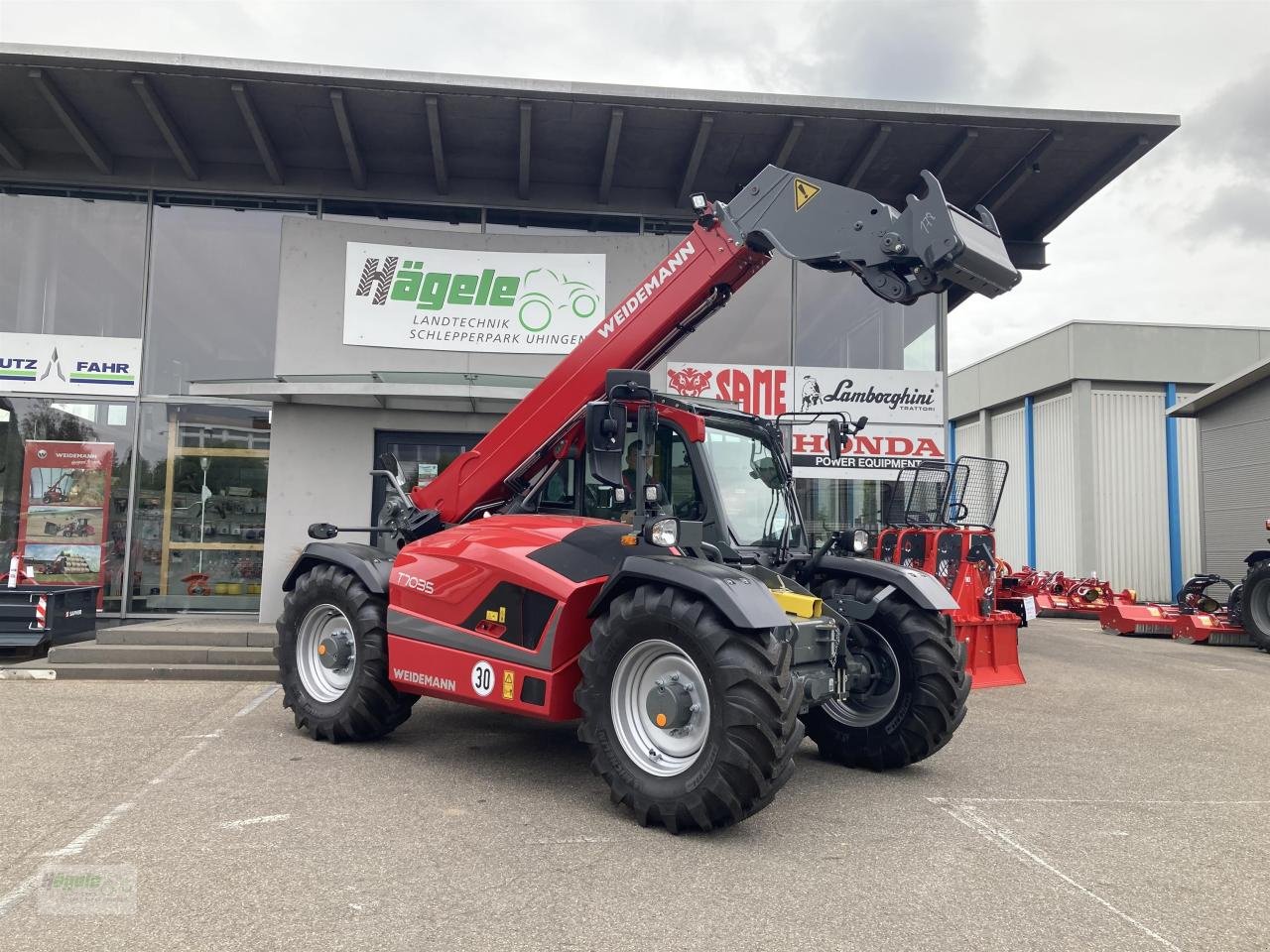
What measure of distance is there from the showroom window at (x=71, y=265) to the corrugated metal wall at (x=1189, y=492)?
21813 mm

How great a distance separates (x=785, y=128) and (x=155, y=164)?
865cm

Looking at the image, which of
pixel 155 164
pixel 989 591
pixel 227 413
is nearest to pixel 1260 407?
pixel 989 591

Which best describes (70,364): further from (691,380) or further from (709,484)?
(709,484)

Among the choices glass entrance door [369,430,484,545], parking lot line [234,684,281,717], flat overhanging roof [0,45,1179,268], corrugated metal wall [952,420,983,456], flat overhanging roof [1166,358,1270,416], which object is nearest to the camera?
parking lot line [234,684,281,717]

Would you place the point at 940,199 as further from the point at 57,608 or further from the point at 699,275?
the point at 57,608

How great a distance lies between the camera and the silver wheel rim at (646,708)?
455cm

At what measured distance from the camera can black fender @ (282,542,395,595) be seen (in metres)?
6.15

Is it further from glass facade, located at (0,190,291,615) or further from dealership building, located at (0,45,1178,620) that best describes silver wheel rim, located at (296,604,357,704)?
glass facade, located at (0,190,291,615)

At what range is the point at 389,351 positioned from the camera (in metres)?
11.8

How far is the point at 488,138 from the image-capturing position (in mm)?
11703

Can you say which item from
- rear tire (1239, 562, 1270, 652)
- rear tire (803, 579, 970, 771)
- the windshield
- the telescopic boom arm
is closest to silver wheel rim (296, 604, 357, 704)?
the telescopic boom arm

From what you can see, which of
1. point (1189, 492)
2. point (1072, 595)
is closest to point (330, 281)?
point (1072, 595)

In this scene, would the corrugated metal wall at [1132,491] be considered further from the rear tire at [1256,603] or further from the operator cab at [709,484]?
the operator cab at [709,484]

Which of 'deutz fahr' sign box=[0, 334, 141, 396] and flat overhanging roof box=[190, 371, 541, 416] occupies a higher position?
'deutz fahr' sign box=[0, 334, 141, 396]
